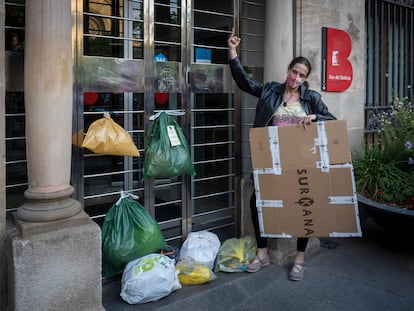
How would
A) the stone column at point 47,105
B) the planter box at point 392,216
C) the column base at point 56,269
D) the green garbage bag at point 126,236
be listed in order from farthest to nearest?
the planter box at point 392,216 → the green garbage bag at point 126,236 → the stone column at point 47,105 → the column base at point 56,269

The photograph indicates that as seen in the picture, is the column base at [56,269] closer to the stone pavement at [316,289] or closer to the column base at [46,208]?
the column base at [46,208]

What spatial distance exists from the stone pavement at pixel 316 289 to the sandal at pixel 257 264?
45 mm

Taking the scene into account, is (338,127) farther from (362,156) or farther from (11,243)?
(11,243)

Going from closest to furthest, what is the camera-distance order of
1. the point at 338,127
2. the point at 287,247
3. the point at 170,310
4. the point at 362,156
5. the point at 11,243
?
the point at 11,243 < the point at 170,310 < the point at 338,127 < the point at 287,247 < the point at 362,156

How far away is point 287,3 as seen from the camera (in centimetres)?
443

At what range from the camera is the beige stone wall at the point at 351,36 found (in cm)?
457

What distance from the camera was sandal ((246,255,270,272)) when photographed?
161 inches

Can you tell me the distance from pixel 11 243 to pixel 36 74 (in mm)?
1131

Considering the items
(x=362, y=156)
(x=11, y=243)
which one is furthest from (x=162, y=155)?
(x=362, y=156)

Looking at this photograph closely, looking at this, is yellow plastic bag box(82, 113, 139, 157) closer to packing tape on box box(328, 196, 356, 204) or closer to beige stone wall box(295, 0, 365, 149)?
packing tape on box box(328, 196, 356, 204)

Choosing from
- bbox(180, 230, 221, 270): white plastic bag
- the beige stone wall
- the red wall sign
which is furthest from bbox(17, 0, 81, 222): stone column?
the red wall sign

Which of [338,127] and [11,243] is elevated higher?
[338,127]

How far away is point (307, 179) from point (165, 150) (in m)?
1.25

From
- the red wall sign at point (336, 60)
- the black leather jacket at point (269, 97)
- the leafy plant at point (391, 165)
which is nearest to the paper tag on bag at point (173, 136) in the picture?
the black leather jacket at point (269, 97)
